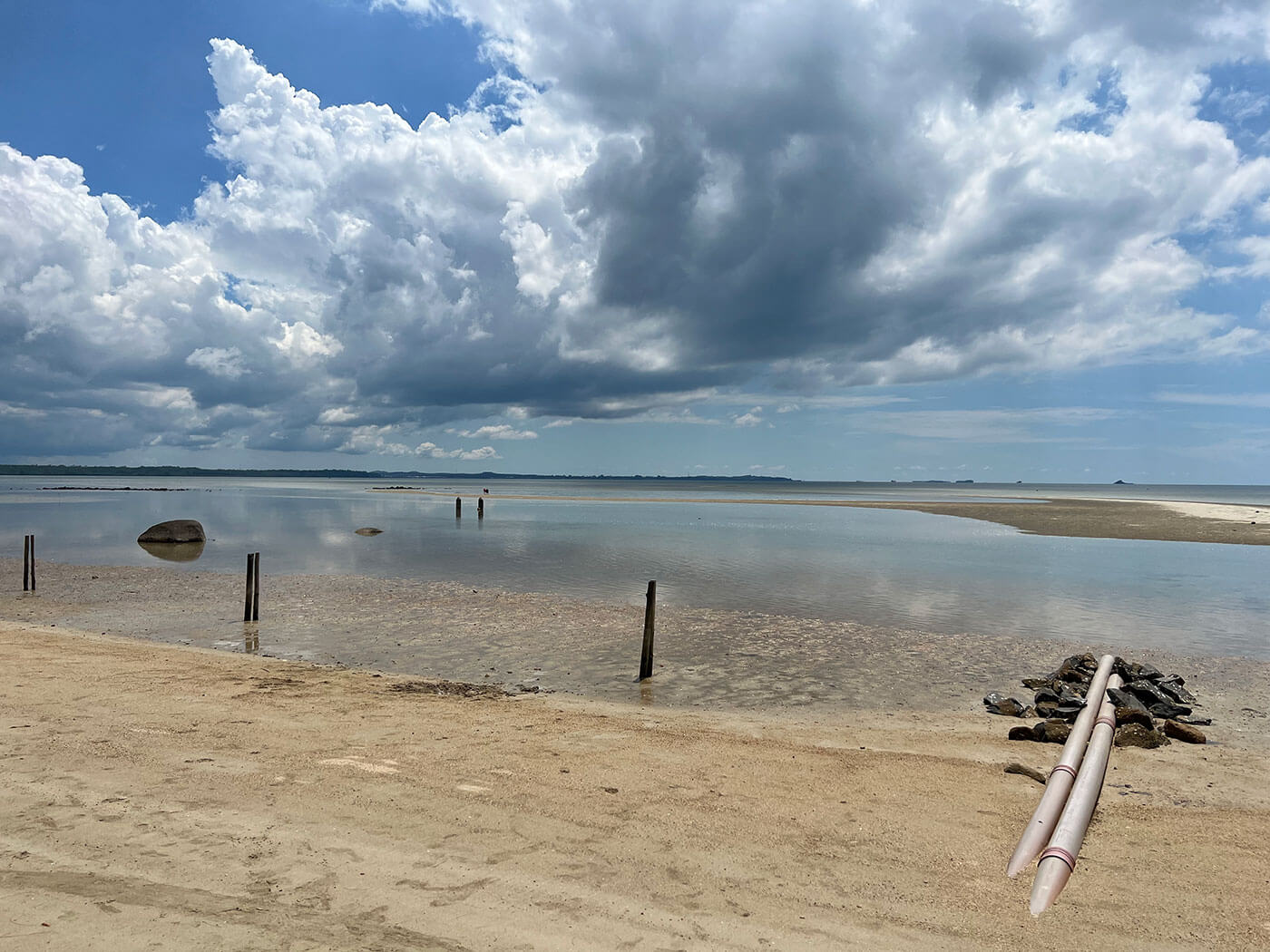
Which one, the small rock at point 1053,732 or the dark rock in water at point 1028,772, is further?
the small rock at point 1053,732

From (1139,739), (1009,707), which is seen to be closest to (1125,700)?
(1139,739)

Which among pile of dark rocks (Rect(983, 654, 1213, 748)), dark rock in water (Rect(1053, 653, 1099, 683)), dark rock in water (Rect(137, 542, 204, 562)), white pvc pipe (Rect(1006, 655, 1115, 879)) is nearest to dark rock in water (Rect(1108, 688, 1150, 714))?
pile of dark rocks (Rect(983, 654, 1213, 748))

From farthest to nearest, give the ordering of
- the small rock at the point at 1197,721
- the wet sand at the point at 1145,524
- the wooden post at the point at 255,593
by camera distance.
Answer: the wet sand at the point at 1145,524 < the wooden post at the point at 255,593 < the small rock at the point at 1197,721

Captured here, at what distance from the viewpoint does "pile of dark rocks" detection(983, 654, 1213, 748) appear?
11.8 m

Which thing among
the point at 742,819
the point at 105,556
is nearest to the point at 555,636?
the point at 742,819

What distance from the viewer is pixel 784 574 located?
31984 mm

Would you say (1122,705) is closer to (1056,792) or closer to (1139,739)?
(1139,739)

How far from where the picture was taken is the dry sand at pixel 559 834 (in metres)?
5.76

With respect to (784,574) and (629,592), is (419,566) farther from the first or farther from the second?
(784,574)

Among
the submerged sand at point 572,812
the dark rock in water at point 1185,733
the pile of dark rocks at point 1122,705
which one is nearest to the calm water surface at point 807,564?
the pile of dark rocks at point 1122,705

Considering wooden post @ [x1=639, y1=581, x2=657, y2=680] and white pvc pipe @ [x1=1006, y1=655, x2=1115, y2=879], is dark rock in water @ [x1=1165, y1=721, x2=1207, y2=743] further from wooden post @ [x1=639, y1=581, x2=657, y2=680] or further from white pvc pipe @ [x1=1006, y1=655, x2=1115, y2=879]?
wooden post @ [x1=639, y1=581, x2=657, y2=680]

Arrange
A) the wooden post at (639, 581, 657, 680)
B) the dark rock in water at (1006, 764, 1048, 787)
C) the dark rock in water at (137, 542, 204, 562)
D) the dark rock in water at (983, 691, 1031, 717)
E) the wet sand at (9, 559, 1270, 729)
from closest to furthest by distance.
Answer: the dark rock in water at (1006, 764, 1048, 787)
the dark rock in water at (983, 691, 1031, 717)
the wet sand at (9, 559, 1270, 729)
the wooden post at (639, 581, 657, 680)
the dark rock in water at (137, 542, 204, 562)

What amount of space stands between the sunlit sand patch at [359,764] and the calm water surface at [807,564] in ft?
53.3

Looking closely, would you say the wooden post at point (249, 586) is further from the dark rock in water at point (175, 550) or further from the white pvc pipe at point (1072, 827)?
the white pvc pipe at point (1072, 827)
